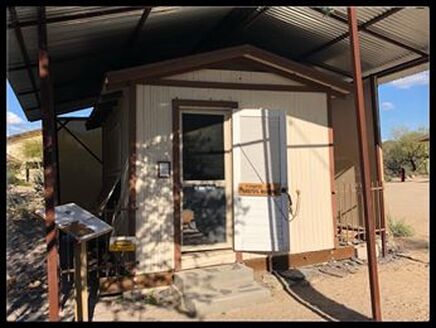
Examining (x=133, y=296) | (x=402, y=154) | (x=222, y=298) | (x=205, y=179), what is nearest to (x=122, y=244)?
(x=133, y=296)

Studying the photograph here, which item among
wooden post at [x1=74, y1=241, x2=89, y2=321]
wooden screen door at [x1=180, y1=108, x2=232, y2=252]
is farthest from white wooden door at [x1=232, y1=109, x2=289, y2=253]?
wooden post at [x1=74, y1=241, x2=89, y2=321]

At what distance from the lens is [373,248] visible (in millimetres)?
4652

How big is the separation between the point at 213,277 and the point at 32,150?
40.7ft

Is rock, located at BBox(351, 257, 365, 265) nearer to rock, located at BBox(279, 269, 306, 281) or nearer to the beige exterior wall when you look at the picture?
the beige exterior wall

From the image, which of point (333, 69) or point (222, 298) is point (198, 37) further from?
point (222, 298)

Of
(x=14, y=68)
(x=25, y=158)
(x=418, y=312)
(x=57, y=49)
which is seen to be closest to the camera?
(x=418, y=312)

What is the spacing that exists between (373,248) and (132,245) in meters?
2.73

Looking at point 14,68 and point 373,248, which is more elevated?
point 14,68

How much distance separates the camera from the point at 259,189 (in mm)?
6773

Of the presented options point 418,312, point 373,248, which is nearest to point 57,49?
point 373,248

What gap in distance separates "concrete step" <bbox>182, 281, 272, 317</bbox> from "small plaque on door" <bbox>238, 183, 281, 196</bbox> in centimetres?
139

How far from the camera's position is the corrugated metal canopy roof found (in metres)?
5.83
